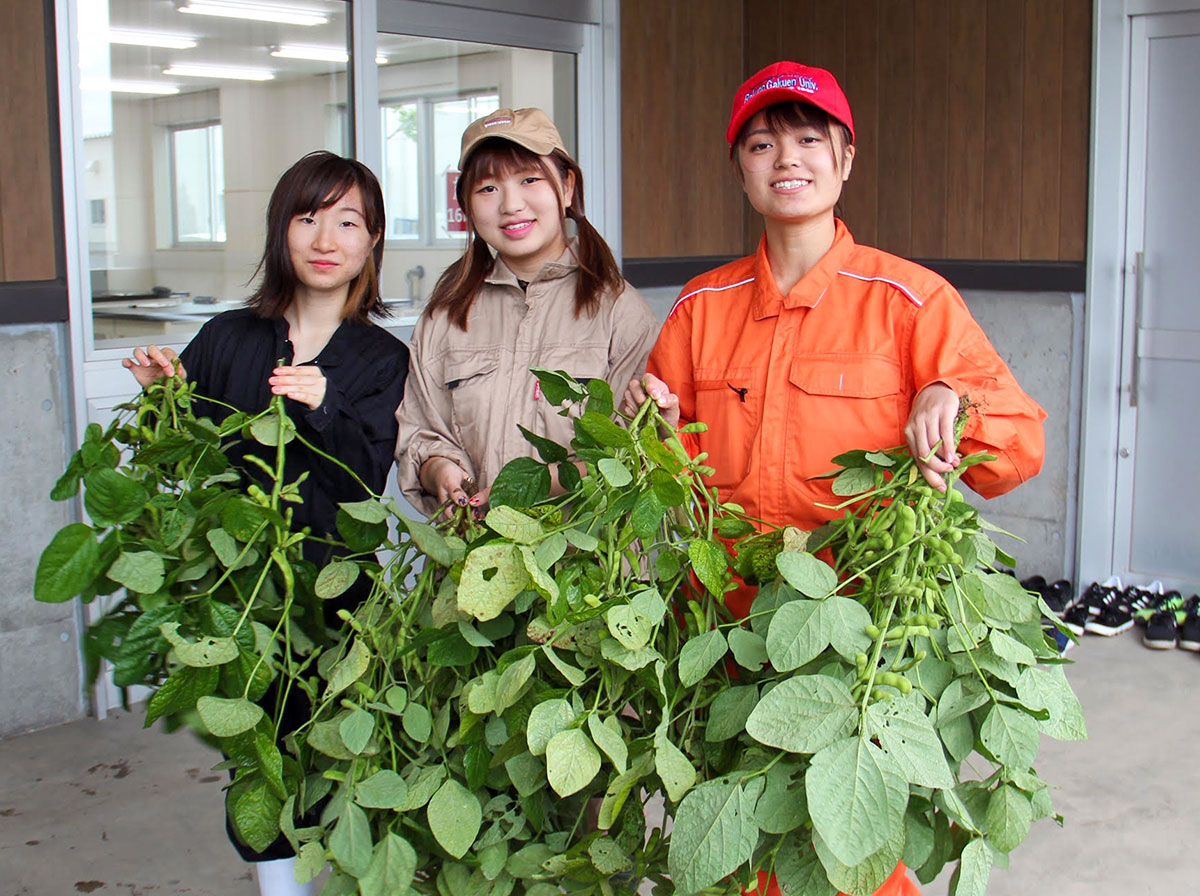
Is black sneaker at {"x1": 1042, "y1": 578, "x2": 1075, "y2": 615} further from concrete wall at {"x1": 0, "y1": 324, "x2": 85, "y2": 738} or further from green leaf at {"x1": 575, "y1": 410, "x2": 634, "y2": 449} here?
green leaf at {"x1": 575, "y1": 410, "x2": 634, "y2": 449}

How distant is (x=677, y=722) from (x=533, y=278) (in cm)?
95

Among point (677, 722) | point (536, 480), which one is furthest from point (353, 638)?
point (677, 722)

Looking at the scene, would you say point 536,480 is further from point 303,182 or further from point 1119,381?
point 1119,381

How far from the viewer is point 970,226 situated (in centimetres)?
478

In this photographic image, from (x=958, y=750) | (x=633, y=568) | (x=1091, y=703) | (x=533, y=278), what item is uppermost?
(x=533, y=278)

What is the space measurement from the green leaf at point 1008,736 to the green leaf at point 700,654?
29 cm

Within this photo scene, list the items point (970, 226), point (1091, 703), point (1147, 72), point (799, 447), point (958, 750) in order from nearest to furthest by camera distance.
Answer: point (958, 750), point (799, 447), point (1091, 703), point (1147, 72), point (970, 226)

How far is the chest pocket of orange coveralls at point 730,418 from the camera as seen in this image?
1795mm

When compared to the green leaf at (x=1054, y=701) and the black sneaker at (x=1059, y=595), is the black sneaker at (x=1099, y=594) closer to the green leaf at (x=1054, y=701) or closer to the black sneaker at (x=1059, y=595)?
the black sneaker at (x=1059, y=595)

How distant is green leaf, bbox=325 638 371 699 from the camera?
1.41 m

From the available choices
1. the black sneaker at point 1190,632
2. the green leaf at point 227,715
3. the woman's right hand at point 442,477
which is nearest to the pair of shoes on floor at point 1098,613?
the black sneaker at point 1190,632

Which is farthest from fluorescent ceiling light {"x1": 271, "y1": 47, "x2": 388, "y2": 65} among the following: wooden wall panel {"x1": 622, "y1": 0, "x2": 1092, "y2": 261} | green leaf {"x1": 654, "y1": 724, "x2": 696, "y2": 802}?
green leaf {"x1": 654, "y1": 724, "x2": 696, "y2": 802}

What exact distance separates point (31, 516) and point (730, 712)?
274 cm

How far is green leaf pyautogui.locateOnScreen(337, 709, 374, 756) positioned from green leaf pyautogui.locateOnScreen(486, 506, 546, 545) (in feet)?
0.85
